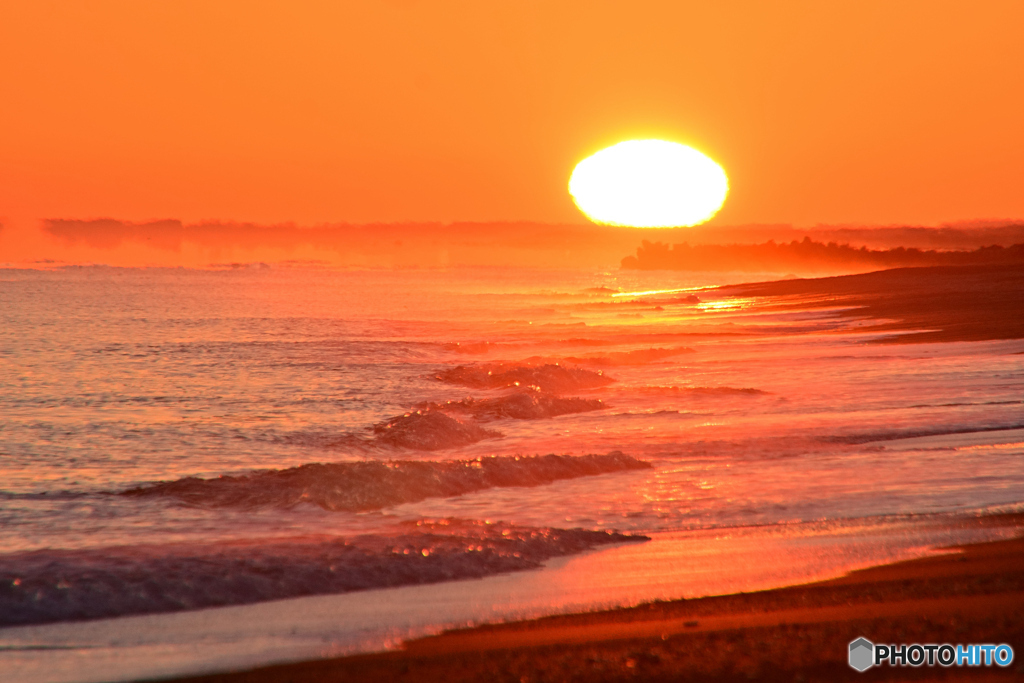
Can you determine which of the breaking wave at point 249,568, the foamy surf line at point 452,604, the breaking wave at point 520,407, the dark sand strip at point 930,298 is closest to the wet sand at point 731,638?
the foamy surf line at point 452,604

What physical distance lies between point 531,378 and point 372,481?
12.6m

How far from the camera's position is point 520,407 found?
17141 millimetres

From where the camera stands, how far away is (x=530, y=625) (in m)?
5.72

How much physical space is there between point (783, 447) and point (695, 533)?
15.2 ft

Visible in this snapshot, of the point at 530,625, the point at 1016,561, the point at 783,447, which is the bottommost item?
the point at 530,625

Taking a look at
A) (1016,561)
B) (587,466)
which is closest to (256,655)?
(1016,561)

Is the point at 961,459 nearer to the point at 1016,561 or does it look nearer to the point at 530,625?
the point at 1016,561

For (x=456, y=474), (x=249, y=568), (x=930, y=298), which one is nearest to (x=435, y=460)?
(x=456, y=474)

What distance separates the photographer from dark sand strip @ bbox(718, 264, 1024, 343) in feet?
107

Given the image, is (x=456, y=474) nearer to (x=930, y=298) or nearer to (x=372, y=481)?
(x=372, y=481)

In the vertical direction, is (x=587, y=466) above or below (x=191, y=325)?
below

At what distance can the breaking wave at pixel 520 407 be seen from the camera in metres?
16.8

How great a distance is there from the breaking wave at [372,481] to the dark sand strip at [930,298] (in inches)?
895

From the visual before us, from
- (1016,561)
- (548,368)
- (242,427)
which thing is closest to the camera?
(1016,561)
